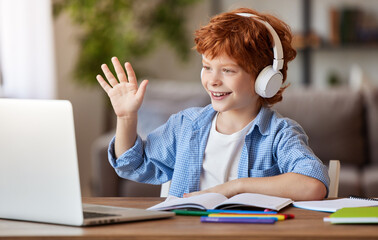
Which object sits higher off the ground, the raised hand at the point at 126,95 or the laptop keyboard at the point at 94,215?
the raised hand at the point at 126,95

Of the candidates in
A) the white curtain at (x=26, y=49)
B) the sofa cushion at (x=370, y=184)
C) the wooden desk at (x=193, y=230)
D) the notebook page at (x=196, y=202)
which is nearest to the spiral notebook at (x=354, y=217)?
the wooden desk at (x=193, y=230)

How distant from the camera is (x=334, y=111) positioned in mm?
3363

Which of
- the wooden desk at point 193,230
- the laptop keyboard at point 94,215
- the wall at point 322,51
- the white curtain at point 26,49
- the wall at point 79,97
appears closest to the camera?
the wooden desk at point 193,230

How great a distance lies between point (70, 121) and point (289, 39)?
711mm

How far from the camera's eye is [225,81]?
Result: 142cm

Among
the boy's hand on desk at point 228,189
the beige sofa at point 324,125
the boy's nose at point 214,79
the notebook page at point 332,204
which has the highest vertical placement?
the boy's nose at point 214,79

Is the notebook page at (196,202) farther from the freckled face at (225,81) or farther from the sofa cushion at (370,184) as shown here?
the sofa cushion at (370,184)

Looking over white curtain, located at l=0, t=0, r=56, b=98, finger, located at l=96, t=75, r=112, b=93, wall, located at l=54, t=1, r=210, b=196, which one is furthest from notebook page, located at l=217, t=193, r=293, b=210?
wall, located at l=54, t=1, r=210, b=196

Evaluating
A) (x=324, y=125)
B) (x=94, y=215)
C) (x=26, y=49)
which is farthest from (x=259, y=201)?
(x=26, y=49)

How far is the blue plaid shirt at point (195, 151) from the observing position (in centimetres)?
141

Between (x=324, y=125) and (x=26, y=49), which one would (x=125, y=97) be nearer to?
(x=324, y=125)

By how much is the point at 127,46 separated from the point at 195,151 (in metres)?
2.96

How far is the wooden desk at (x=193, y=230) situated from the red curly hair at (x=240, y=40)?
45 centimetres

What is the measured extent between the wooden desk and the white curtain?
8.46 ft
